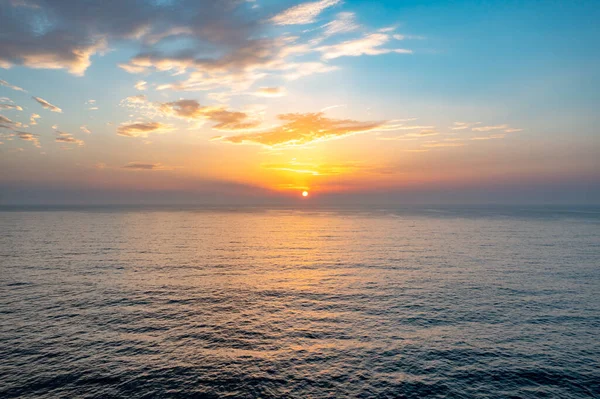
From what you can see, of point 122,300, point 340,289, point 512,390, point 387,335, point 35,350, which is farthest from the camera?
point 340,289

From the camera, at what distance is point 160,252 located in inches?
3804

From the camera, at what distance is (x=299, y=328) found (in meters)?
41.6

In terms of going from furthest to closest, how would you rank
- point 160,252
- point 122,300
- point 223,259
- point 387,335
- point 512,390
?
point 160,252
point 223,259
point 122,300
point 387,335
point 512,390

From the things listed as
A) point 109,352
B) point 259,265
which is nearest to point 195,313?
point 109,352

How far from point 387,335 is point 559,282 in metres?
43.9

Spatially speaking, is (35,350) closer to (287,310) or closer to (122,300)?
(122,300)

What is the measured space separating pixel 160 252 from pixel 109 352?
65.4 m

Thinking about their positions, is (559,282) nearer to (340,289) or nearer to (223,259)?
(340,289)

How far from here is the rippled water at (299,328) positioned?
29703mm

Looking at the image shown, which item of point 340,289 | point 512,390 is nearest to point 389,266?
point 340,289

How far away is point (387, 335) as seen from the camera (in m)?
39.2

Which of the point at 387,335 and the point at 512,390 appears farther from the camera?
the point at 387,335

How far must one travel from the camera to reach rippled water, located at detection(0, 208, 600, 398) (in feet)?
97.5

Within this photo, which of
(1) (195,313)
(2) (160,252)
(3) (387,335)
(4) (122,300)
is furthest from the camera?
(2) (160,252)
